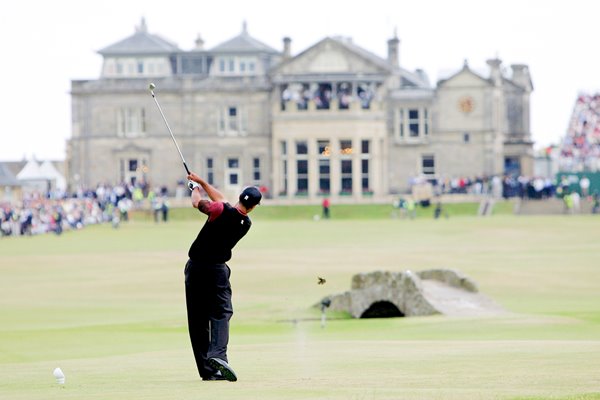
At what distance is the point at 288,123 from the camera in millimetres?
111562

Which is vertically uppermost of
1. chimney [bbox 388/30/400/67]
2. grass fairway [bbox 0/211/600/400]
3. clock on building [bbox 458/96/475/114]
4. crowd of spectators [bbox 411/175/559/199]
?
chimney [bbox 388/30/400/67]

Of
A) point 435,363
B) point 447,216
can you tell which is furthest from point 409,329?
point 447,216

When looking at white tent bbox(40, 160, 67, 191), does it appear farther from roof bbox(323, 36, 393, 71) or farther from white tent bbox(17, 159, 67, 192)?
roof bbox(323, 36, 393, 71)

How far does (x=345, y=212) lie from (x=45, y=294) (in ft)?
184

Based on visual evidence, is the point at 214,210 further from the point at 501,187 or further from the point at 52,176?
the point at 52,176

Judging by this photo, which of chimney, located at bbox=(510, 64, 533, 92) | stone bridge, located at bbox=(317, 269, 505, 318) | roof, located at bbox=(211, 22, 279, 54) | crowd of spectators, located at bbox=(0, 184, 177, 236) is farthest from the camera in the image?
chimney, located at bbox=(510, 64, 533, 92)

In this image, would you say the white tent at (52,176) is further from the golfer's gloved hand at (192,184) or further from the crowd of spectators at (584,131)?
the golfer's gloved hand at (192,184)

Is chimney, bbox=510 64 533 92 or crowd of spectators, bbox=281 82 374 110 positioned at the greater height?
chimney, bbox=510 64 533 92

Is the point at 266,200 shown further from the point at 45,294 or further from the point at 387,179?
the point at 45,294

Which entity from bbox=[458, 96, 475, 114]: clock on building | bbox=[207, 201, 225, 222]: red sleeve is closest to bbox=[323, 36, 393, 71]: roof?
bbox=[458, 96, 475, 114]: clock on building

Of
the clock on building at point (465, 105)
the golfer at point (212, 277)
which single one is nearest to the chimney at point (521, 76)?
the clock on building at point (465, 105)

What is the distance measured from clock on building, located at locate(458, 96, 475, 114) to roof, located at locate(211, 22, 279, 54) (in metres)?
14.3

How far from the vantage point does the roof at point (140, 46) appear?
11762cm

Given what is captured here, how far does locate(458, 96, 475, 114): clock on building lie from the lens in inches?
4464
